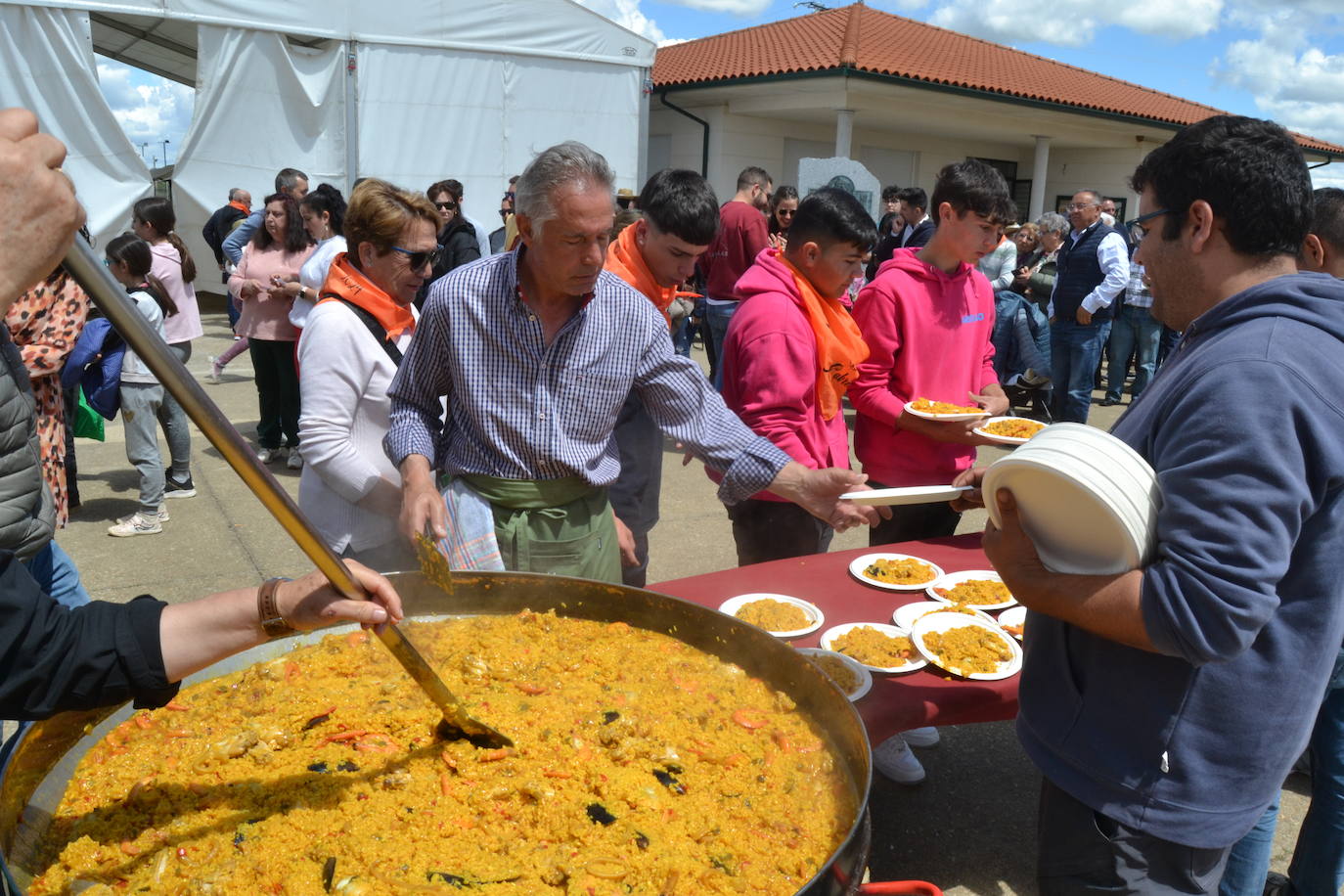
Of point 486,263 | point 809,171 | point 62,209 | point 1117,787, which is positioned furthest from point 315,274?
point 809,171

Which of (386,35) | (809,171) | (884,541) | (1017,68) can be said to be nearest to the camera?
(884,541)

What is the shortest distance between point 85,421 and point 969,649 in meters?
5.27

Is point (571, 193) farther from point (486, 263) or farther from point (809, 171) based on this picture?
point (809, 171)

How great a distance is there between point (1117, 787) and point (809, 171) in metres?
9.11

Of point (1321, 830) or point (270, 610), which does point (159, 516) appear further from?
point (1321, 830)

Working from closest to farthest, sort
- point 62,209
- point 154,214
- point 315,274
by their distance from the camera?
point 62,209 < point 315,274 < point 154,214

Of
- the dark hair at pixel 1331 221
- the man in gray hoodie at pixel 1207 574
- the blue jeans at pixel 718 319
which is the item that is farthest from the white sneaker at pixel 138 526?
the dark hair at pixel 1331 221

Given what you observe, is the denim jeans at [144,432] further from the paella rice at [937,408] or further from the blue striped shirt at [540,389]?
the paella rice at [937,408]

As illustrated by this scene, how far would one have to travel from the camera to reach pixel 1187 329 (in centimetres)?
170

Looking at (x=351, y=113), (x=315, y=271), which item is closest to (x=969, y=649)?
(x=315, y=271)

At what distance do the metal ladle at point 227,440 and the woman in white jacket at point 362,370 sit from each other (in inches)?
47.4

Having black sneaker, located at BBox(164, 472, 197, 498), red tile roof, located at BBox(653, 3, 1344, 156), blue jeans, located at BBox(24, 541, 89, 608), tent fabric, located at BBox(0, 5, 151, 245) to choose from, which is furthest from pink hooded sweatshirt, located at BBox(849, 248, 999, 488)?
red tile roof, located at BBox(653, 3, 1344, 156)

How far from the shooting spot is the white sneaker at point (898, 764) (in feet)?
11.2

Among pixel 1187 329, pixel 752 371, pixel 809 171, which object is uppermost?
pixel 809 171
